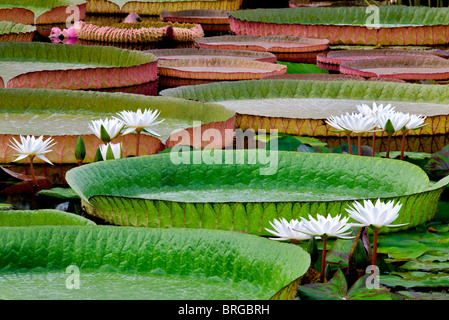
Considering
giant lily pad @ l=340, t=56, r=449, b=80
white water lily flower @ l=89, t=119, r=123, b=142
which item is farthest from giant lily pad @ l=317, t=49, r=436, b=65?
white water lily flower @ l=89, t=119, r=123, b=142

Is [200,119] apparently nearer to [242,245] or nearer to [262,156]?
[262,156]

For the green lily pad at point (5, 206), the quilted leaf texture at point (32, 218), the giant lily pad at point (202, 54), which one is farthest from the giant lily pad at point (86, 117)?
the giant lily pad at point (202, 54)

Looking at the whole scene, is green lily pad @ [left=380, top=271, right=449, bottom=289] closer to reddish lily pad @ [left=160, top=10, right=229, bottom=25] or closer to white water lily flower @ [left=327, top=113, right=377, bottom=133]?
white water lily flower @ [left=327, top=113, right=377, bottom=133]

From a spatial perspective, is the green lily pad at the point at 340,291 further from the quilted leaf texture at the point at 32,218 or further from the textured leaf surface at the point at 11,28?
the textured leaf surface at the point at 11,28

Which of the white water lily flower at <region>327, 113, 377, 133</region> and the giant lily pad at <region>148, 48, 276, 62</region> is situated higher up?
the giant lily pad at <region>148, 48, 276, 62</region>

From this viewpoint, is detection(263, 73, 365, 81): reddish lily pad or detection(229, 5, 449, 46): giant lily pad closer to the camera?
A: detection(263, 73, 365, 81): reddish lily pad

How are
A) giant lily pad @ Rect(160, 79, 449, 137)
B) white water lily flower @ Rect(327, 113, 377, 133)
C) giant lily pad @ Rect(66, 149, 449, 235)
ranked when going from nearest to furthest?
giant lily pad @ Rect(66, 149, 449, 235), white water lily flower @ Rect(327, 113, 377, 133), giant lily pad @ Rect(160, 79, 449, 137)
